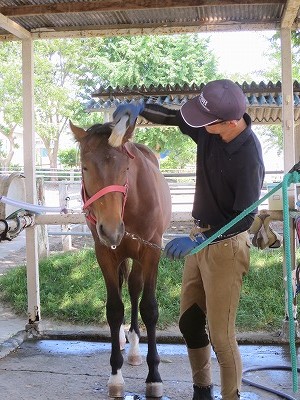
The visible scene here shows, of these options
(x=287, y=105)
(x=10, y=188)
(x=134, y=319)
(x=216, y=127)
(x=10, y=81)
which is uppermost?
(x=10, y=81)

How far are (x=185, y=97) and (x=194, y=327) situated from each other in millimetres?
5297

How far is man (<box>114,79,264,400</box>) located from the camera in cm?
243

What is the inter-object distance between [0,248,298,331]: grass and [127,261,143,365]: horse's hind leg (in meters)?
1.06

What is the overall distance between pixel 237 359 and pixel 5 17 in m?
3.27

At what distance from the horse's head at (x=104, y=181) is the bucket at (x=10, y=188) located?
6.18 feet

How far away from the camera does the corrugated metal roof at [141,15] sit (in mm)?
4059

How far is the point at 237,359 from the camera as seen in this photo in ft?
8.32

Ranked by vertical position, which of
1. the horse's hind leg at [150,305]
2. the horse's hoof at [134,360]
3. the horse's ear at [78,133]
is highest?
the horse's ear at [78,133]

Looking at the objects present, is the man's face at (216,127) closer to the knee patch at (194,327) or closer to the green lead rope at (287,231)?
the green lead rope at (287,231)

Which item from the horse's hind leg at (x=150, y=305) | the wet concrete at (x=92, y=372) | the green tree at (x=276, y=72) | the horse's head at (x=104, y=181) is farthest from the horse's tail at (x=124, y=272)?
the green tree at (x=276, y=72)

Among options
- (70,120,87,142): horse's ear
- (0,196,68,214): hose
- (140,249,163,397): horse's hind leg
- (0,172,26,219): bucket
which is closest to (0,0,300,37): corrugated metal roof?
(0,172,26,219): bucket

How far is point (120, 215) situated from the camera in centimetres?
283

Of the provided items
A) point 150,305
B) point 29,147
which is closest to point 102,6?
point 29,147

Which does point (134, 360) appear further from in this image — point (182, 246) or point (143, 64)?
point (143, 64)
